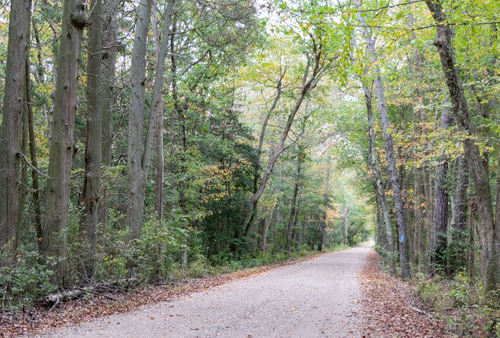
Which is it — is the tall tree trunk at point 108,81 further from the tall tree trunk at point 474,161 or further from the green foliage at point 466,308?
the green foliage at point 466,308

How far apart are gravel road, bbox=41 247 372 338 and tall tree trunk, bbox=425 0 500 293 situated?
2767mm

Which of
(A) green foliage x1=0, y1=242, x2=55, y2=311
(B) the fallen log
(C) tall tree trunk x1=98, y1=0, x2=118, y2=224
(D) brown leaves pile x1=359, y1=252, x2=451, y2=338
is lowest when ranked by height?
(D) brown leaves pile x1=359, y1=252, x2=451, y2=338

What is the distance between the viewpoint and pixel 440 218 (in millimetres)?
13398

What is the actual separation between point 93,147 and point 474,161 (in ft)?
29.0

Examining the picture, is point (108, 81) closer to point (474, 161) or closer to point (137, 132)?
point (137, 132)

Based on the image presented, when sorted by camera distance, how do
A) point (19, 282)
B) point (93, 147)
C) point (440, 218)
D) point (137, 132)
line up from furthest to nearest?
point (440, 218) < point (137, 132) < point (93, 147) < point (19, 282)

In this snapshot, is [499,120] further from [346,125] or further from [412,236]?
[412,236]

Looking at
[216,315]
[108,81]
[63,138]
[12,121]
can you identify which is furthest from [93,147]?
[216,315]

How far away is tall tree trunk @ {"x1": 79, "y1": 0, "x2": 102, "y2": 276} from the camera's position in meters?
8.14

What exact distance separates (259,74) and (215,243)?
10300mm

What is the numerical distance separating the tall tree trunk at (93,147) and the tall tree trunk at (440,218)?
12227mm

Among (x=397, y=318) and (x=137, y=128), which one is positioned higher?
(x=137, y=128)

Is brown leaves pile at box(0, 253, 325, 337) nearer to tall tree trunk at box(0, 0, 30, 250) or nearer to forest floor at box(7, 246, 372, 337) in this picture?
forest floor at box(7, 246, 372, 337)

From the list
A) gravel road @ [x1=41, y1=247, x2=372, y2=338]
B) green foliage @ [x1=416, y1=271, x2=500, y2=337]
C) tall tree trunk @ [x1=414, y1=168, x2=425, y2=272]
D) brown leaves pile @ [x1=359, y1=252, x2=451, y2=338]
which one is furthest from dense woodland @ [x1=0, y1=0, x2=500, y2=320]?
gravel road @ [x1=41, y1=247, x2=372, y2=338]
